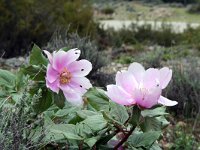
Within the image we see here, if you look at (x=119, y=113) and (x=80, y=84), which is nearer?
(x=119, y=113)

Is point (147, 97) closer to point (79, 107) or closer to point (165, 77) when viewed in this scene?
point (165, 77)

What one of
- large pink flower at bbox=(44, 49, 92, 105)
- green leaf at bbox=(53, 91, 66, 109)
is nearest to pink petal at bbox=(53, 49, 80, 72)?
large pink flower at bbox=(44, 49, 92, 105)

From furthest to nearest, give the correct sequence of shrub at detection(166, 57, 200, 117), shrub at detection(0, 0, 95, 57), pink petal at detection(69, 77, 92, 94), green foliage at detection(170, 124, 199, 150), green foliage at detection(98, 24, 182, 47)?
1. green foliage at detection(98, 24, 182, 47)
2. shrub at detection(0, 0, 95, 57)
3. shrub at detection(166, 57, 200, 117)
4. green foliage at detection(170, 124, 199, 150)
5. pink petal at detection(69, 77, 92, 94)

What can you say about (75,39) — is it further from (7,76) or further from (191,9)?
(191,9)

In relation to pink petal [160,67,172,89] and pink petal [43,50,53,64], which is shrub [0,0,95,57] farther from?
pink petal [160,67,172,89]

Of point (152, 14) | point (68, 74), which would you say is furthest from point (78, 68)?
point (152, 14)

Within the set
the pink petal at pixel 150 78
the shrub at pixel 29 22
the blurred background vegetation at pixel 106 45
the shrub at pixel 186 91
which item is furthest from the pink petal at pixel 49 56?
the shrub at pixel 29 22
